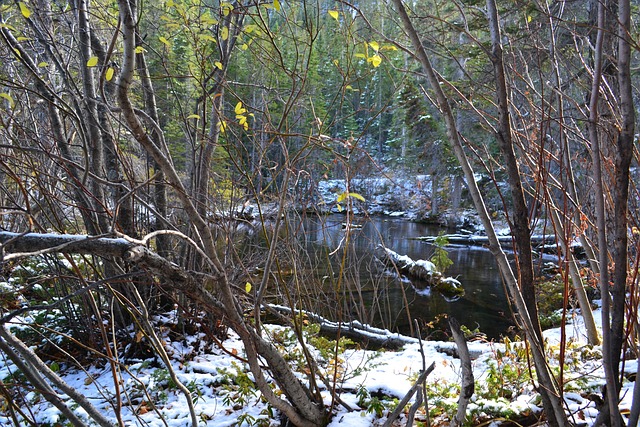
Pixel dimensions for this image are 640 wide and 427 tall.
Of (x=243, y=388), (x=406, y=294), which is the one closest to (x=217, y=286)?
(x=243, y=388)

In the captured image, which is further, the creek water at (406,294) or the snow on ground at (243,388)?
the creek water at (406,294)

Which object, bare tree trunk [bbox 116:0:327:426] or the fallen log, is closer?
bare tree trunk [bbox 116:0:327:426]

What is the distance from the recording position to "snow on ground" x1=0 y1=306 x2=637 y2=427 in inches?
97.5

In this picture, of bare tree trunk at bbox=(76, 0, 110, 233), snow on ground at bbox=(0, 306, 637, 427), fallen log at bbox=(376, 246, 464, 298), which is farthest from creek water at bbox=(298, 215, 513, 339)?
bare tree trunk at bbox=(76, 0, 110, 233)

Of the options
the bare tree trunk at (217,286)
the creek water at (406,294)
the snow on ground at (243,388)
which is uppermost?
the bare tree trunk at (217,286)

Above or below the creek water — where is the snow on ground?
above

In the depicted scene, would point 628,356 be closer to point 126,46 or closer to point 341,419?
point 341,419

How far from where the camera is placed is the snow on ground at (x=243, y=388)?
97.5 inches

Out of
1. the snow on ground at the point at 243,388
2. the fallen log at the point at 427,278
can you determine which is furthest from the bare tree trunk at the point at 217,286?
the fallen log at the point at 427,278

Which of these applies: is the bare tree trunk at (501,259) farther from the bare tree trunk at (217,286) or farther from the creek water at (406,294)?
the creek water at (406,294)

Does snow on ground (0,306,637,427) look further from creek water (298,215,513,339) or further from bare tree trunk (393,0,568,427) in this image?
creek water (298,215,513,339)

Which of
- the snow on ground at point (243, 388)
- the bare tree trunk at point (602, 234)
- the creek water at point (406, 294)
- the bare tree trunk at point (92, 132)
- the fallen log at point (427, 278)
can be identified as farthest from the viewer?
the fallen log at point (427, 278)

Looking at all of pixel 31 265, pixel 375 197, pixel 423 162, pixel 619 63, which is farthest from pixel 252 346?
pixel 375 197

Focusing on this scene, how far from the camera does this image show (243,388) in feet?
9.66
